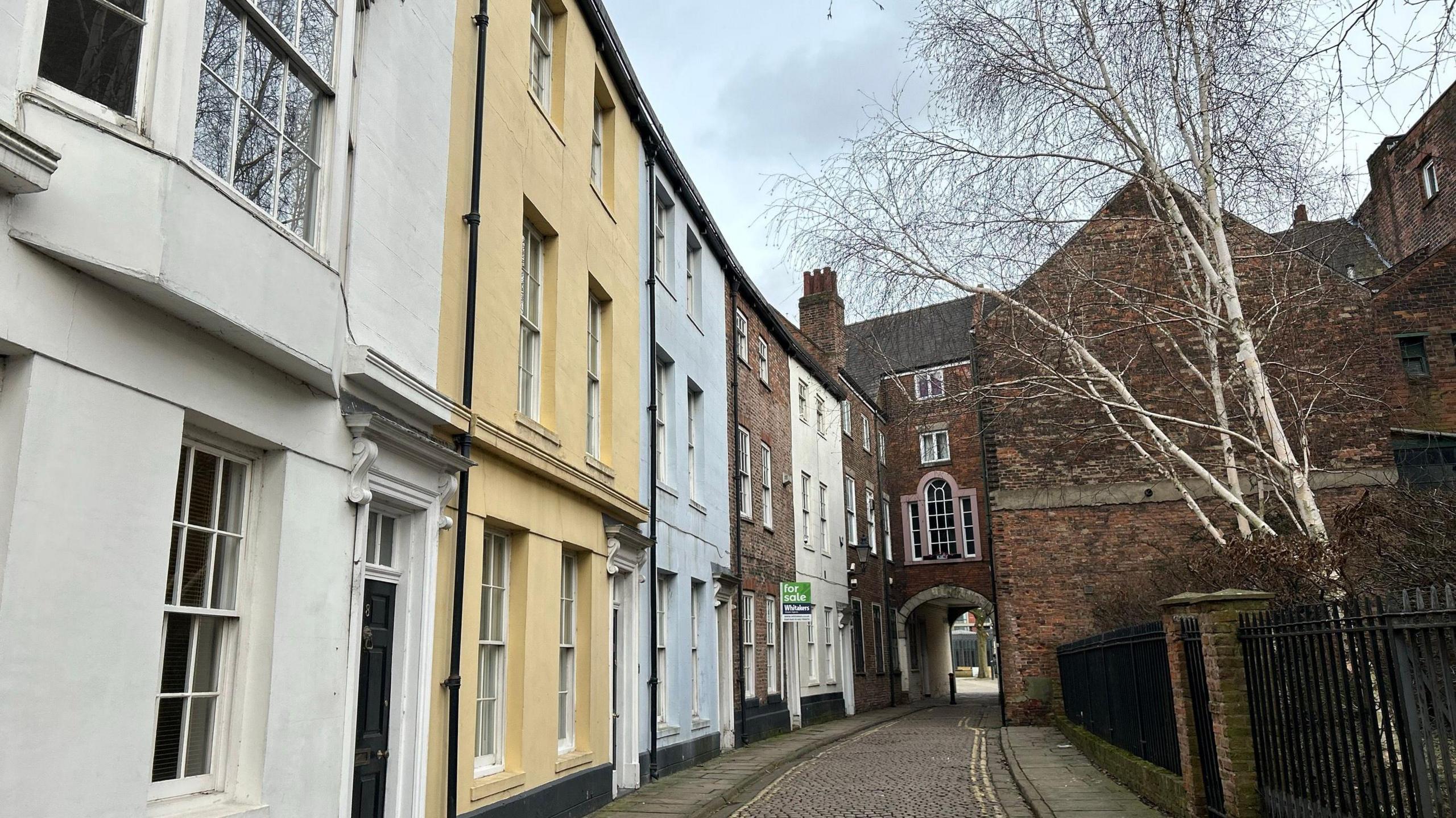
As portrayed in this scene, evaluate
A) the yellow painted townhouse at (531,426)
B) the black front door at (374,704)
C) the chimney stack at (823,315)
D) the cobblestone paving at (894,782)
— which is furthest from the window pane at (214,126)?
the chimney stack at (823,315)

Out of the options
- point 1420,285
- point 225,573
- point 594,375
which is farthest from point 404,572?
point 1420,285

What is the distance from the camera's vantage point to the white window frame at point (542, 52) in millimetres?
10789

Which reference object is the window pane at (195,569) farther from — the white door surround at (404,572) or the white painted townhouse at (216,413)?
the white door surround at (404,572)

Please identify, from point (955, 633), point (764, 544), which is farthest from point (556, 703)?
point (955, 633)

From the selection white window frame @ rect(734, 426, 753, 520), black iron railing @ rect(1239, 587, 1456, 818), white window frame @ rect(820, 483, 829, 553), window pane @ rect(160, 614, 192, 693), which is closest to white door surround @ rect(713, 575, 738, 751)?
white window frame @ rect(734, 426, 753, 520)

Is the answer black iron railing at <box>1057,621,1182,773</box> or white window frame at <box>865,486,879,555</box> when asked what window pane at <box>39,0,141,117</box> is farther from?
white window frame at <box>865,486,879,555</box>

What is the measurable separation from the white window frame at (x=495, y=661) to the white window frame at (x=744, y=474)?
918cm

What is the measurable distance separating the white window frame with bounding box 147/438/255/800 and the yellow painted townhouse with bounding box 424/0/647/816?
88.5 inches

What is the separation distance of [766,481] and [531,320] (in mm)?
11150

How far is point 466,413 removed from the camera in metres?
8.07

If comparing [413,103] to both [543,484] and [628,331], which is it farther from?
[628,331]

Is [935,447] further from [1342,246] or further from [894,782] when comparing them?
[894,782]

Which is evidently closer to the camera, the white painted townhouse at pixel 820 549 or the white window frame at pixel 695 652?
the white window frame at pixel 695 652

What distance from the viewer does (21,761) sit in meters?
3.85
